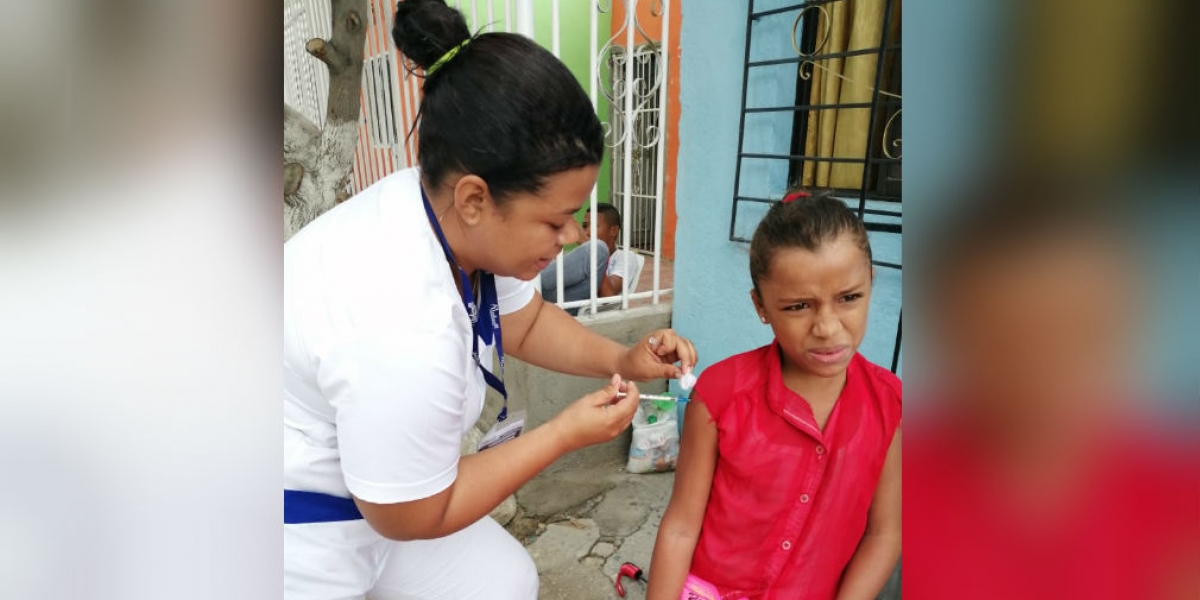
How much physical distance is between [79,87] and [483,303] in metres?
1.16

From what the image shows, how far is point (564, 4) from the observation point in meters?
5.70

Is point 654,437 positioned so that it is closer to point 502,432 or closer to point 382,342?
point 502,432

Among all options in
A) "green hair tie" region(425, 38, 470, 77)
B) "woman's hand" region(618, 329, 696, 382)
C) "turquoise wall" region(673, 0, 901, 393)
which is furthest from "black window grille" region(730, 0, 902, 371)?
"green hair tie" region(425, 38, 470, 77)

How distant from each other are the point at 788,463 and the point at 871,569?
0.93 feet

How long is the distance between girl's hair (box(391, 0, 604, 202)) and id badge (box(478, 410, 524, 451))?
53 cm

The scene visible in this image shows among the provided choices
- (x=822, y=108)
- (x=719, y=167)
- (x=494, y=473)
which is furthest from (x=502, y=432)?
Answer: (x=719, y=167)

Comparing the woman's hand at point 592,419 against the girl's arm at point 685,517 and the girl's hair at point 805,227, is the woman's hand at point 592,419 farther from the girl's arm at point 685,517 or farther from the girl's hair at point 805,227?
the girl's hair at point 805,227

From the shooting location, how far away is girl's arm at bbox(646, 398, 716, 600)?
4.58 feet

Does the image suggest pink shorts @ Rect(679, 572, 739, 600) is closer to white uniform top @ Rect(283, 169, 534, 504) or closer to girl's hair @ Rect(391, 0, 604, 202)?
white uniform top @ Rect(283, 169, 534, 504)

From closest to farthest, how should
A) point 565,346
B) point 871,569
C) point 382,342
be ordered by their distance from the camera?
point 382,342, point 871,569, point 565,346

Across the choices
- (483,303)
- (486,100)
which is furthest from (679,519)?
(486,100)

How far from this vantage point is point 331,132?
6.88 feet

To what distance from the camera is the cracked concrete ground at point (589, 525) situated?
232cm

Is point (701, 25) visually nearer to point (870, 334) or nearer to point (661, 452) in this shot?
point (870, 334)
